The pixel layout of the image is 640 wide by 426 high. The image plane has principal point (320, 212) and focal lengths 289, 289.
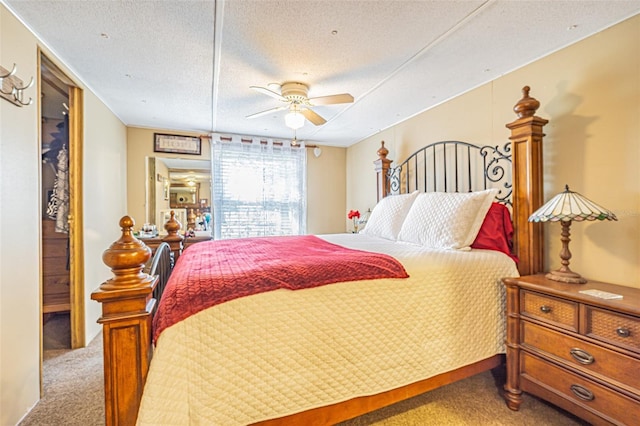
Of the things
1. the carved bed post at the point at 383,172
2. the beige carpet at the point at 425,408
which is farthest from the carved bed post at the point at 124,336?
the carved bed post at the point at 383,172

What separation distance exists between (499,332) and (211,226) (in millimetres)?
3695

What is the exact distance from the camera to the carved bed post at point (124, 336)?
39.8 inches

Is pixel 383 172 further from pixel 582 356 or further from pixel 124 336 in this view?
pixel 124 336

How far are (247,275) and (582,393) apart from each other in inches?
67.2

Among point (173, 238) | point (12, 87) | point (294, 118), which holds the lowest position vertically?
point (173, 238)

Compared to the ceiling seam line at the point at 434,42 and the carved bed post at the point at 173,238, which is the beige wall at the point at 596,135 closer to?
the ceiling seam line at the point at 434,42

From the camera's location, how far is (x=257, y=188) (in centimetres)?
451

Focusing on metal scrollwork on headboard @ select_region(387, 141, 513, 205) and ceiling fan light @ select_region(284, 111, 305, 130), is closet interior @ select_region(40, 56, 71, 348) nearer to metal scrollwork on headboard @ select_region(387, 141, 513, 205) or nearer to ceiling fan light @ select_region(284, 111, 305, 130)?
ceiling fan light @ select_region(284, 111, 305, 130)

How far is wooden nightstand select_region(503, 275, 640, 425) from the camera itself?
1264mm

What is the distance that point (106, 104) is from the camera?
→ 3080 millimetres

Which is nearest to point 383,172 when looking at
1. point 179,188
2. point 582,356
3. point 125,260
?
point 582,356

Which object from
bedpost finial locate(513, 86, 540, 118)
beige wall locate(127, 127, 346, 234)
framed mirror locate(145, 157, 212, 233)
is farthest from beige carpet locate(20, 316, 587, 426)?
beige wall locate(127, 127, 346, 234)

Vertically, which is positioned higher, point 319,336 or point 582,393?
point 319,336

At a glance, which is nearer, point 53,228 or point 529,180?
point 529,180
